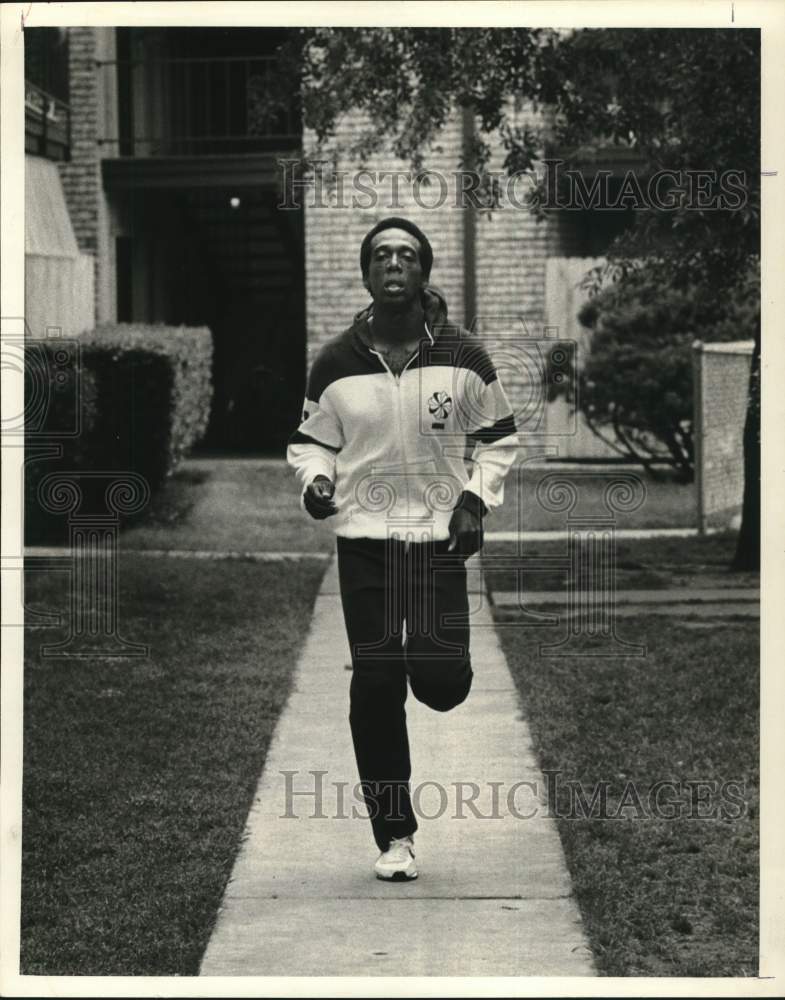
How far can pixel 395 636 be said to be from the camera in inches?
193

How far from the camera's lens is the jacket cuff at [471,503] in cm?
486

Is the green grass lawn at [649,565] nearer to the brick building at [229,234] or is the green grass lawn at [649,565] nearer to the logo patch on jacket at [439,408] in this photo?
the brick building at [229,234]

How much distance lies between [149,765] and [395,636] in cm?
194

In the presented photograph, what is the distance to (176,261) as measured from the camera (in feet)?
60.0

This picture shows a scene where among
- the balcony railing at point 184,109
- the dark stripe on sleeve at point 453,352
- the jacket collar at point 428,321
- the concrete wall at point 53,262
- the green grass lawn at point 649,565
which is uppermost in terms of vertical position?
the balcony railing at point 184,109

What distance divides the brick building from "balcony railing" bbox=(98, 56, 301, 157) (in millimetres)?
23

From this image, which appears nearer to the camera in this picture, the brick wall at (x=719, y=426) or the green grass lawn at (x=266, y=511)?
the green grass lawn at (x=266, y=511)

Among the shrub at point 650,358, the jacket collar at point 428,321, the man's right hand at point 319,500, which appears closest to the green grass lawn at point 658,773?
the man's right hand at point 319,500

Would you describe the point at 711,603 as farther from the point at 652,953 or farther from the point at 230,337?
the point at 230,337

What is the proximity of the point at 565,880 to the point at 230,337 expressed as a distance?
13.4 meters

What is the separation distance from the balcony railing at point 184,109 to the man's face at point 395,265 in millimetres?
11941

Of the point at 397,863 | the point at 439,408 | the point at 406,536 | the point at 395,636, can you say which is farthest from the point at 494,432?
the point at 397,863

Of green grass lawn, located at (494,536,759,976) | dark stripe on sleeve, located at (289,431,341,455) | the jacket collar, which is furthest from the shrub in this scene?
dark stripe on sleeve, located at (289,431,341,455)

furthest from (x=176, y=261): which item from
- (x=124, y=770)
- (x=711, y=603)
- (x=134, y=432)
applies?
(x=124, y=770)
